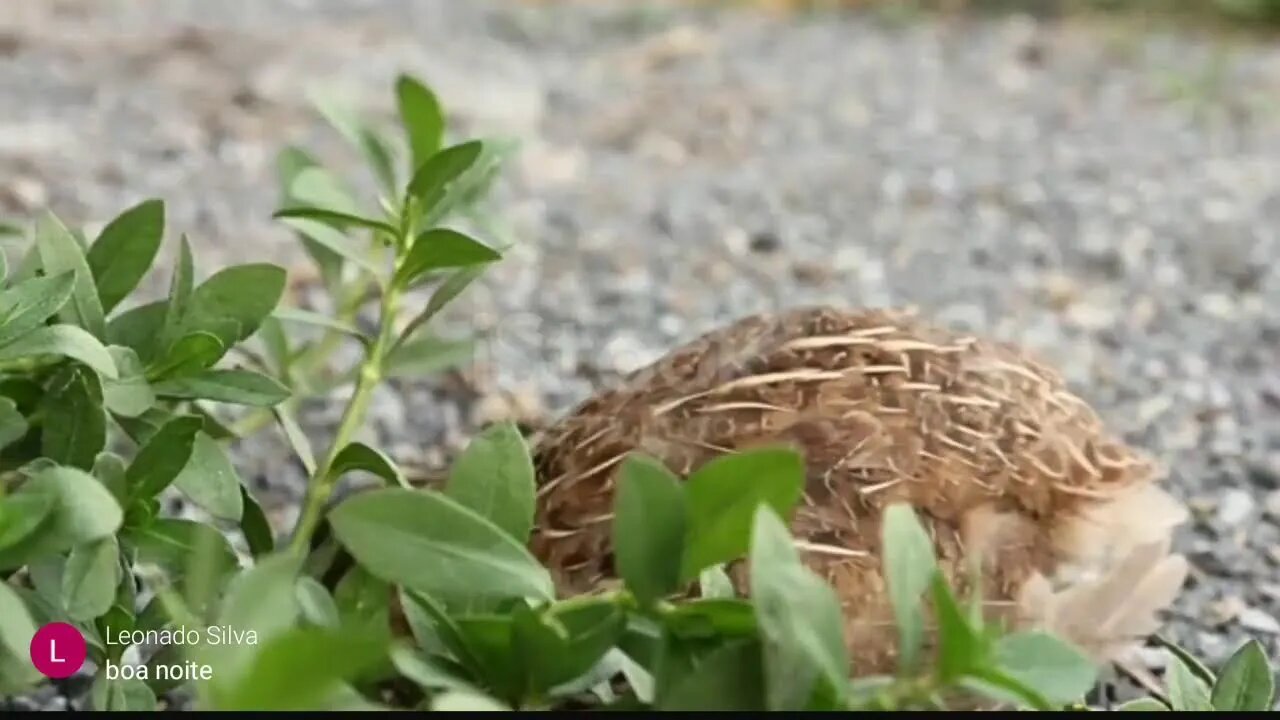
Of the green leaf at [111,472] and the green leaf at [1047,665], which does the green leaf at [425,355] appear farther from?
the green leaf at [1047,665]

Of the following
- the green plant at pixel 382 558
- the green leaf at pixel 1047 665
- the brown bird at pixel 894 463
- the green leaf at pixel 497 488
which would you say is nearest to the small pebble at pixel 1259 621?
the brown bird at pixel 894 463

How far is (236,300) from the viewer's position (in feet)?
3.15

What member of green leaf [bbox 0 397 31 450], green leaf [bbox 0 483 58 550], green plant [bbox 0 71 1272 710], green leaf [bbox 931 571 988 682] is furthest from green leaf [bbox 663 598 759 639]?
green leaf [bbox 0 397 31 450]

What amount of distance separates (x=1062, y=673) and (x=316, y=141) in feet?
8.63

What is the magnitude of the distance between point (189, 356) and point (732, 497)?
394 mm

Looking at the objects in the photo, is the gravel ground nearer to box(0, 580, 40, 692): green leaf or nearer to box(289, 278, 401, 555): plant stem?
box(289, 278, 401, 555): plant stem

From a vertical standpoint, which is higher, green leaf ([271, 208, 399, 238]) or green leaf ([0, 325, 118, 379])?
green leaf ([271, 208, 399, 238])

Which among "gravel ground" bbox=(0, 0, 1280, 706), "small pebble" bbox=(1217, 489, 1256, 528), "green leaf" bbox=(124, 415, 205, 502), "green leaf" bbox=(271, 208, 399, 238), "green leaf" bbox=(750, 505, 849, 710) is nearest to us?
"green leaf" bbox=(750, 505, 849, 710)

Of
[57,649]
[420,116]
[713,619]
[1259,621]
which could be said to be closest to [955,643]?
[713,619]

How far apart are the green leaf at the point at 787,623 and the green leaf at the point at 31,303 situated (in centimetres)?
44

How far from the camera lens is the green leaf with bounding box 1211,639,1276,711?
0.84 metres

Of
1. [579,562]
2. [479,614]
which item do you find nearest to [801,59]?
[579,562]

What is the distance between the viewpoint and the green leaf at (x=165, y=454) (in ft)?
2.88

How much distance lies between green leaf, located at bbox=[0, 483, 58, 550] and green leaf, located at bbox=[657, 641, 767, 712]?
0.34 m
